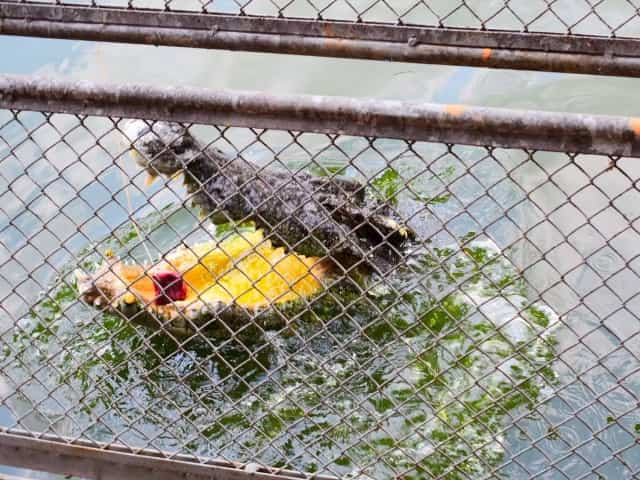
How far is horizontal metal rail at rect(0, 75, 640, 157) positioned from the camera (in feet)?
5.82

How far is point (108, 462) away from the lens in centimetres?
248

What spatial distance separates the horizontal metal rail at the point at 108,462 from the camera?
7.86 feet

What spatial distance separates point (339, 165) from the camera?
4855 mm

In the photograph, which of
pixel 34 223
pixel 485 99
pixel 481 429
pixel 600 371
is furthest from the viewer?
pixel 485 99

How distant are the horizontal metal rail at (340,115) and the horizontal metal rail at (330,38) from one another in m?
1.60

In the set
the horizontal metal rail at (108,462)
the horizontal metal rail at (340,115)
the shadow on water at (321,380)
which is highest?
the horizontal metal rail at (340,115)

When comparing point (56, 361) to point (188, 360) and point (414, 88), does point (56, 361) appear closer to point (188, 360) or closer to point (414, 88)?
point (188, 360)

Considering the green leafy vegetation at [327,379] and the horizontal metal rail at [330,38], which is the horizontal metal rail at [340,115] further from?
the horizontal metal rail at [330,38]

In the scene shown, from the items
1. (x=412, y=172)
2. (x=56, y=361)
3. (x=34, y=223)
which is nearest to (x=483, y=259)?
(x=412, y=172)

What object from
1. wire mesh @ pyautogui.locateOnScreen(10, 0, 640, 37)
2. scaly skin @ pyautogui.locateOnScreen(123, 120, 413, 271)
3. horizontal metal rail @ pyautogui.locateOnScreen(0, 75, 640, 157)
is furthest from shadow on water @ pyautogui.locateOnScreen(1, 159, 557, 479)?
wire mesh @ pyautogui.locateOnScreen(10, 0, 640, 37)

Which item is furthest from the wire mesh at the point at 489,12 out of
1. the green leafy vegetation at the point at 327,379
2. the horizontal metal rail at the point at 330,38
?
the green leafy vegetation at the point at 327,379

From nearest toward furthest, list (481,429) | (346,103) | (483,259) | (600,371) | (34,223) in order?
(346,103) < (481,429) < (600,371) < (483,259) < (34,223)

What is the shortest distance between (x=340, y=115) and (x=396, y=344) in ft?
6.57

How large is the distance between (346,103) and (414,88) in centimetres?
383
